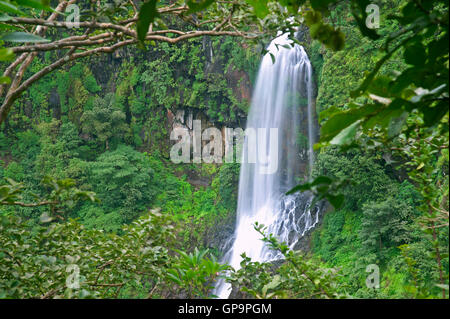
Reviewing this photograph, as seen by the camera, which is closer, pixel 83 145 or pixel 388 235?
pixel 388 235

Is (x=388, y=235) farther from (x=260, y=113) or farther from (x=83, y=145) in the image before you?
(x=83, y=145)

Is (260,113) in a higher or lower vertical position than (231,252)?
higher

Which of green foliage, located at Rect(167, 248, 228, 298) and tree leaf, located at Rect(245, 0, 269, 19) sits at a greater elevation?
tree leaf, located at Rect(245, 0, 269, 19)

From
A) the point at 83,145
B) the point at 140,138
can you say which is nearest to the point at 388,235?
the point at 140,138

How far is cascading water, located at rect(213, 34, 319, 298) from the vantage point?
21.9ft

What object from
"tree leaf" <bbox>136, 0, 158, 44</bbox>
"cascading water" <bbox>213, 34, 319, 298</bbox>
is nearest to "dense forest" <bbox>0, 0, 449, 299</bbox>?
"tree leaf" <bbox>136, 0, 158, 44</bbox>

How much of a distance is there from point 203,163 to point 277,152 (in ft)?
6.65

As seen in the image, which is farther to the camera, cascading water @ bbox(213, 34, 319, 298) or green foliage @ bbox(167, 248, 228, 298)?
cascading water @ bbox(213, 34, 319, 298)

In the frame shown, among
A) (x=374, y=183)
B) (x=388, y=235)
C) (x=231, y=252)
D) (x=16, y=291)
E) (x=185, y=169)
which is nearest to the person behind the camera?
(x=16, y=291)

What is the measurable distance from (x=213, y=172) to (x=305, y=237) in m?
3.08

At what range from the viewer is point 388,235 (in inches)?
174

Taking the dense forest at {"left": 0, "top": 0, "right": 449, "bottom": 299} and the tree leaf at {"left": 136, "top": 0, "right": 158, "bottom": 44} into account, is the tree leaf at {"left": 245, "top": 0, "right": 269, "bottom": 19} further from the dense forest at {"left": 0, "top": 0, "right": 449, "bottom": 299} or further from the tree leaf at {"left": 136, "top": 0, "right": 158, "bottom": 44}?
the tree leaf at {"left": 136, "top": 0, "right": 158, "bottom": 44}

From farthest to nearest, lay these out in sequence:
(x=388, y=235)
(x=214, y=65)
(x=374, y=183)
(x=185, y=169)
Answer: (x=185, y=169) → (x=214, y=65) → (x=374, y=183) → (x=388, y=235)

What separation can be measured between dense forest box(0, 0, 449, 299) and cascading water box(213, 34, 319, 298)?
202 mm
